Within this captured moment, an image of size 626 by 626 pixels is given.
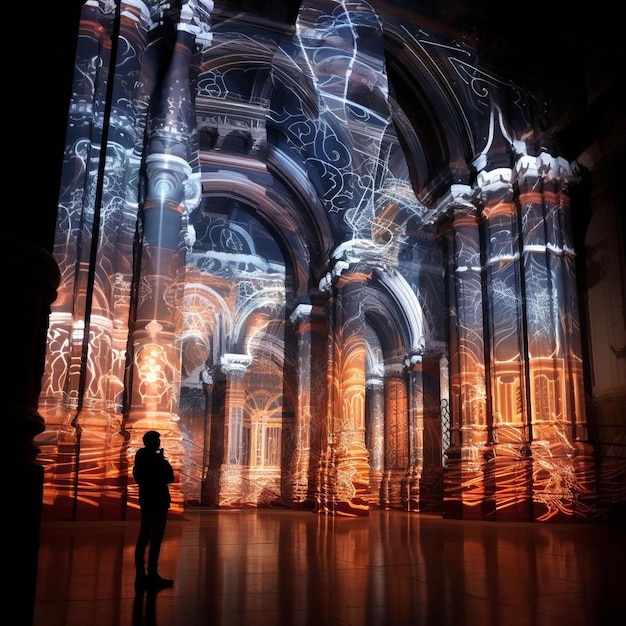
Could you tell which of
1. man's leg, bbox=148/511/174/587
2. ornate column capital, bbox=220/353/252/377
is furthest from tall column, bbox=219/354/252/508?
man's leg, bbox=148/511/174/587

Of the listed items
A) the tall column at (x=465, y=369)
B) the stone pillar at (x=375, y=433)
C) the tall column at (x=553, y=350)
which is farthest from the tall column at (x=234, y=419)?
the tall column at (x=553, y=350)

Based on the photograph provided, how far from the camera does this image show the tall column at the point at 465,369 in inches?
471

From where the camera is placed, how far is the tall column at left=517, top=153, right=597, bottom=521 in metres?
11.3

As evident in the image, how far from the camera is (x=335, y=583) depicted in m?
3.96

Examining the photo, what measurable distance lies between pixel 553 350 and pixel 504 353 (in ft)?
2.71

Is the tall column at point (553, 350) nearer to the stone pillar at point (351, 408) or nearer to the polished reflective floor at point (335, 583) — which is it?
the stone pillar at point (351, 408)

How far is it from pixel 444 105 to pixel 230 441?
487 inches

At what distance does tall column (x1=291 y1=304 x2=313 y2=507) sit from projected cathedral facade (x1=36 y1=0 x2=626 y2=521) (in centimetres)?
7

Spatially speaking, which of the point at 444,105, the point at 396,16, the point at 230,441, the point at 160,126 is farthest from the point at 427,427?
the point at 160,126

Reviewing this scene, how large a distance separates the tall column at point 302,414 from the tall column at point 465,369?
259 inches

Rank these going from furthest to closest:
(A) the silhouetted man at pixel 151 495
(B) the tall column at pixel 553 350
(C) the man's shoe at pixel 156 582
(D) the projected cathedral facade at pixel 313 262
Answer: (B) the tall column at pixel 553 350, (D) the projected cathedral facade at pixel 313 262, (A) the silhouetted man at pixel 151 495, (C) the man's shoe at pixel 156 582

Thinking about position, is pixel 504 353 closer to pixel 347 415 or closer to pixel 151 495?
pixel 347 415

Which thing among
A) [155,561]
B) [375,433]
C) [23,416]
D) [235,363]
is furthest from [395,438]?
[23,416]

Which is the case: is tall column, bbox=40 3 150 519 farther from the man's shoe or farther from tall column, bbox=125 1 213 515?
the man's shoe
